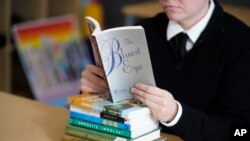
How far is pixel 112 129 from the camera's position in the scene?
145 centimetres

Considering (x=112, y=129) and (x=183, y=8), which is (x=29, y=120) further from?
(x=183, y=8)

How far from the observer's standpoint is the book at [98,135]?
4.76 ft

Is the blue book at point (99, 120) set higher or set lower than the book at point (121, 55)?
lower

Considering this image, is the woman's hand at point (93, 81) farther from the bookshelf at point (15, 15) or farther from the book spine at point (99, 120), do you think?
the bookshelf at point (15, 15)

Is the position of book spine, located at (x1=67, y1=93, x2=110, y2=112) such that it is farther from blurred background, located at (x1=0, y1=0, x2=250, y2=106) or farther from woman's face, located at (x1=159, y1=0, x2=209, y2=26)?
blurred background, located at (x1=0, y1=0, x2=250, y2=106)

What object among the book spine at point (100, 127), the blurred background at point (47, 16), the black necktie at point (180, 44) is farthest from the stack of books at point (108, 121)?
the blurred background at point (47, 16)

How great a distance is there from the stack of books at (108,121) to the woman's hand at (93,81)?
10 centimetres

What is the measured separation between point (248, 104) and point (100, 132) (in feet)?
1.70

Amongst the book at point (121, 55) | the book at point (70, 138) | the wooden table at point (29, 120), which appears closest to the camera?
the book at point (121, 55)

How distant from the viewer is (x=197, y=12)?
1855mm

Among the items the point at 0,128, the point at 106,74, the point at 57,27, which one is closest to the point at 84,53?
the point at 57,27

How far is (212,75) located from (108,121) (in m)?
0.52

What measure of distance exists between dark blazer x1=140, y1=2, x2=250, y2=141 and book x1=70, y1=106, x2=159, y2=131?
127 mm

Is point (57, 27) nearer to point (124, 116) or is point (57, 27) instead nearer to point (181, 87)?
point (181, 87)
